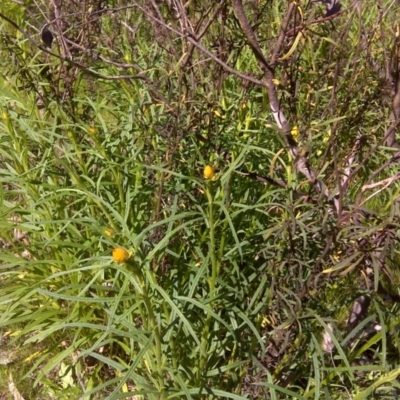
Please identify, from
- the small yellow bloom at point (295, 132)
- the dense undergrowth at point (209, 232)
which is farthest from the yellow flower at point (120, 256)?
the small yellow bloom at point (295, 132)

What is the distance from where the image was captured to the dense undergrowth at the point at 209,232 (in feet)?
5.51

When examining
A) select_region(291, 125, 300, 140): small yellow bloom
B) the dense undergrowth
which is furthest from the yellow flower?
select_region(291, 125, 300, 140): small yellow bloom

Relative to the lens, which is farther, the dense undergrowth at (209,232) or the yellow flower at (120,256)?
the dense undergrowth at (209,232)

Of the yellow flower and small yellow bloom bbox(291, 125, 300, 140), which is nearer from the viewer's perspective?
the yellow flower

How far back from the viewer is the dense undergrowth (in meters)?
1.68

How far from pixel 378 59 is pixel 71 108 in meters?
1.15

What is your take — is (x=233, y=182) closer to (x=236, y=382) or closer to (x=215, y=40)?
(x=215, y=40)

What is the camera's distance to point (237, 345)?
75.5 inches

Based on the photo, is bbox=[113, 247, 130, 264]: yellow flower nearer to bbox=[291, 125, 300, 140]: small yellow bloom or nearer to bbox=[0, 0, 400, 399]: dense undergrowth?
bbox=[0, 0, 400, 399]: dense undergrowth

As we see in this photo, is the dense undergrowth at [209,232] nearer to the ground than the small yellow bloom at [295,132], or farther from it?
nearer to the ground

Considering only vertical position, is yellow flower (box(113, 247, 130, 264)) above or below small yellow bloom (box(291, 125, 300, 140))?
below

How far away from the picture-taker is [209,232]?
187 cm

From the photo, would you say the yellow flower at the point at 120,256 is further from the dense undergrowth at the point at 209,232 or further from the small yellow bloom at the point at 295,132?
the small yellow bloom at the point at 295,132

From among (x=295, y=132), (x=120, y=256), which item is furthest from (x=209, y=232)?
(x=120, y=256)
